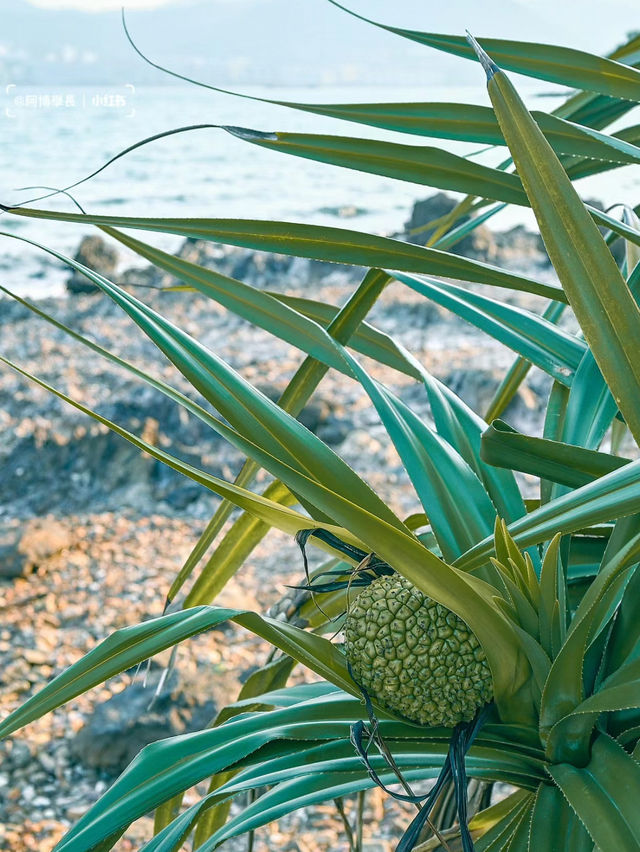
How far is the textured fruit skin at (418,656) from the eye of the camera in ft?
0.98

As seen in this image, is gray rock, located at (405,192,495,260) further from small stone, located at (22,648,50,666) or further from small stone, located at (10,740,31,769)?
small stone, located at (10,740,31,769)

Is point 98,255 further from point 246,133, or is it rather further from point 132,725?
point 246,133

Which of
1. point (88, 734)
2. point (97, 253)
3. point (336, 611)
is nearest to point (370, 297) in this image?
point (336, 611)

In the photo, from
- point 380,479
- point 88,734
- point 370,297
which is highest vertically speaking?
point 380,479

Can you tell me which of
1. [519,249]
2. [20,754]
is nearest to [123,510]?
[20,754]

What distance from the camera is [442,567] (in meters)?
0.26

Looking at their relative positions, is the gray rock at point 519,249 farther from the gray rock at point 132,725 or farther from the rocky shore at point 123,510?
the gray rock at point 132,725

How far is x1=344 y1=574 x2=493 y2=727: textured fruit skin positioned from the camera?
30 centimetres

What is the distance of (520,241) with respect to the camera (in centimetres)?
331

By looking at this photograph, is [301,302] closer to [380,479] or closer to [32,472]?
[380,479]

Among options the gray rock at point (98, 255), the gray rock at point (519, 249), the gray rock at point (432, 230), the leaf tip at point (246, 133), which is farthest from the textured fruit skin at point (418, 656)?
the gray rock at point (98, 255)

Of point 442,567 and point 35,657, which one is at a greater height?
point 35,657

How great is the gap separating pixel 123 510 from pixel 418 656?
1.61m

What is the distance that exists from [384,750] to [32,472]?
5.75 ft
